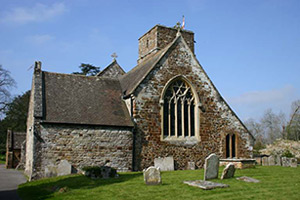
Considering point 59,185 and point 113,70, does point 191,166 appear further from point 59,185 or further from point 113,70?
point 113,70

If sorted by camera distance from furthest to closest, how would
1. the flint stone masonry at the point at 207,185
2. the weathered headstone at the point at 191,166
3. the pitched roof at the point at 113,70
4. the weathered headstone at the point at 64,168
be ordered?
the pitched roof at the point at 113,70 < the weathered headstone at the point at 191,166 < the weathered headstone at the point at 64,168 < the flint stone masonry at the point at 207,185

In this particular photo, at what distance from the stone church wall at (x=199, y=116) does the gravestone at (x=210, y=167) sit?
5849 millimetres

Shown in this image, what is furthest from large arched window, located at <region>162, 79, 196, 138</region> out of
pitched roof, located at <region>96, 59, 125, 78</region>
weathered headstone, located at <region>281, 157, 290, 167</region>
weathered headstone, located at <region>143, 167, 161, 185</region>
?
pitched roof, located at <region>96, 59, 125, 78</region>

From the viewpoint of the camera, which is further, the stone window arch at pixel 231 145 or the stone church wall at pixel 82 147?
the stone window arch at pixel 231 145

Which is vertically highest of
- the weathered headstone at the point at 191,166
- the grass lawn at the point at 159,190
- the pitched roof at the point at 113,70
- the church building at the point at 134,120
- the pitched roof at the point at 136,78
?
the pitched roof at the point at 113,70

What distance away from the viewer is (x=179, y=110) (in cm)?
2039

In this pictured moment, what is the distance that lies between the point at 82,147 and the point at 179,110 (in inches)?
261

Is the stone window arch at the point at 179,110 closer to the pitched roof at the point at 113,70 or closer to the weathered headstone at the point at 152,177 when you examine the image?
the weathered headstone at the point at 152,177

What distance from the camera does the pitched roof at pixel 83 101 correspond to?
1791 cm

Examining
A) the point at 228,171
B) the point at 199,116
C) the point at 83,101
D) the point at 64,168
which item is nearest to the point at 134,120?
the point at 83,101

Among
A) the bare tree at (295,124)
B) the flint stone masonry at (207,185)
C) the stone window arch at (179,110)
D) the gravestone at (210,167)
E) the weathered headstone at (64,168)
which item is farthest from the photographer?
the bare tree at (295,124)

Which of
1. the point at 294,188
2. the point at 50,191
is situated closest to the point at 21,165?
the point at 50,191

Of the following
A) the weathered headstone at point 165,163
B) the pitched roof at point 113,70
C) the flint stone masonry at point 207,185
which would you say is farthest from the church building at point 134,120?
the flint stone masonry at point 207,185

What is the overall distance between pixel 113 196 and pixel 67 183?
3.81 meters
